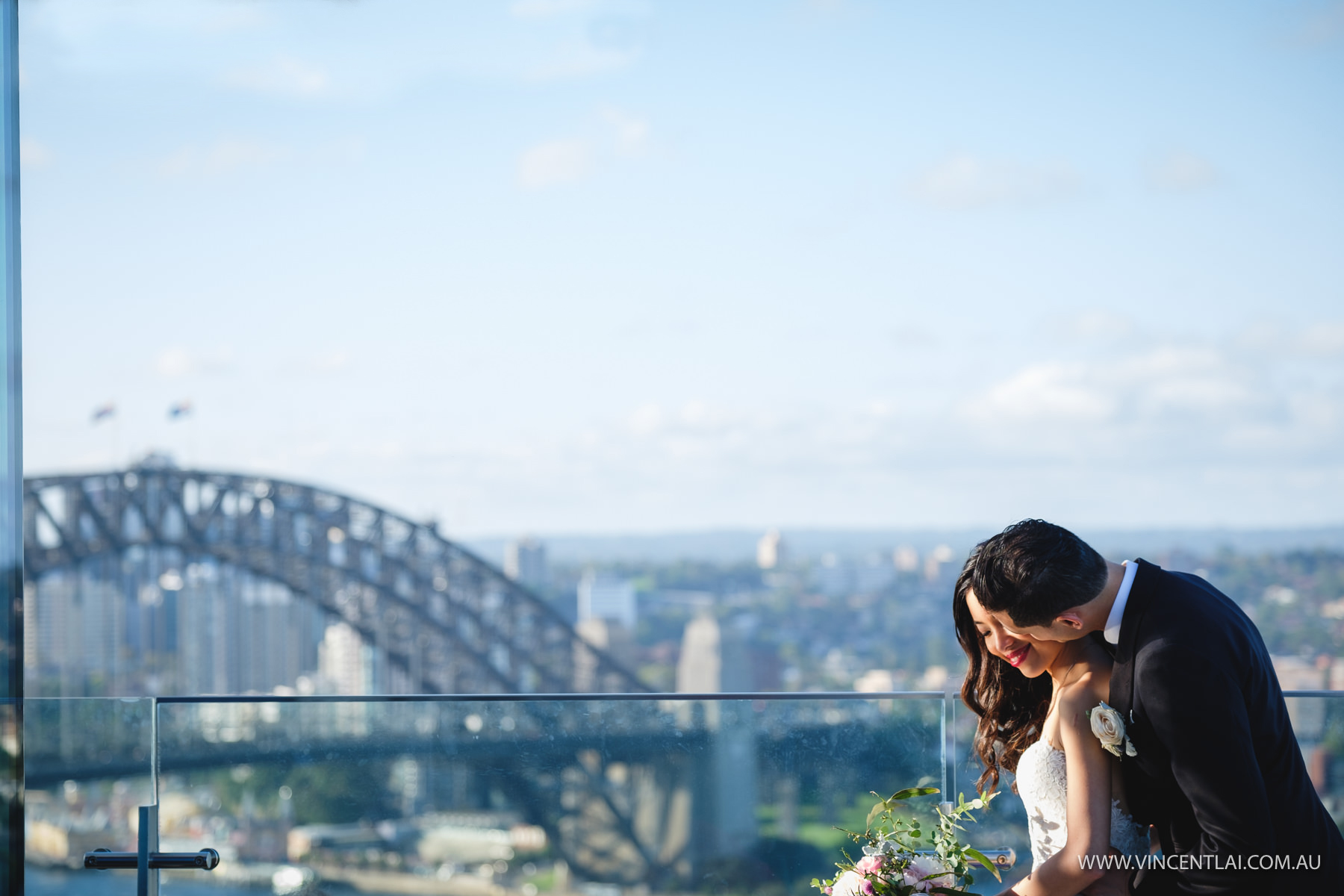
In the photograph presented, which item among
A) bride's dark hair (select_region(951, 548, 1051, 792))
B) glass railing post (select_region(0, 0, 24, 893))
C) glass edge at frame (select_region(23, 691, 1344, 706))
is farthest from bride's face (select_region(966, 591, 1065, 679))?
glass railing post (select_region(0, 0, 24, 893))

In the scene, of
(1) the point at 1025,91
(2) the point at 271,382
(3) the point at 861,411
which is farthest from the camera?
(3) the point at 861,411

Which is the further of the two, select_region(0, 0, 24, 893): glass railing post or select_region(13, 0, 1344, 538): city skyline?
select_region(13, 0, 1344, 538): city skyline

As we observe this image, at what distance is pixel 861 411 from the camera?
231ft

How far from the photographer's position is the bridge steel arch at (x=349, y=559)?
35000mm

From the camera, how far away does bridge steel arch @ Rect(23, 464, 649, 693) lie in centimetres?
3500

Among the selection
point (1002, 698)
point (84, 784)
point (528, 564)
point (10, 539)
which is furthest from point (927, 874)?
point (528, 564)

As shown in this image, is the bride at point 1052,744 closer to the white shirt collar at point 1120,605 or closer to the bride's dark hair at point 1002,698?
the bride's dark hair at point 1002,698

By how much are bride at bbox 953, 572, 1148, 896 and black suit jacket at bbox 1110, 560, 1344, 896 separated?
0.07 m

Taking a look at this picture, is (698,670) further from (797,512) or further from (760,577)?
(797,512)

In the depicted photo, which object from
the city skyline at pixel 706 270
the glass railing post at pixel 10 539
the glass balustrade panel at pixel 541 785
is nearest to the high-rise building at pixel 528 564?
the city skyline at pixel 706 270

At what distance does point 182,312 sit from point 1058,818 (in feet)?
164

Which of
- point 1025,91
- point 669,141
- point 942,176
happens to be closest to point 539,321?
point 669,141

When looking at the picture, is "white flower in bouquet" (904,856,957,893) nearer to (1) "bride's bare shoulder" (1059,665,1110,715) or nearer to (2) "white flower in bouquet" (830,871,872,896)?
(2) "white flower in bouquet" (830,871,872,896)

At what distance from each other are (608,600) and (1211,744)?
182 ft
